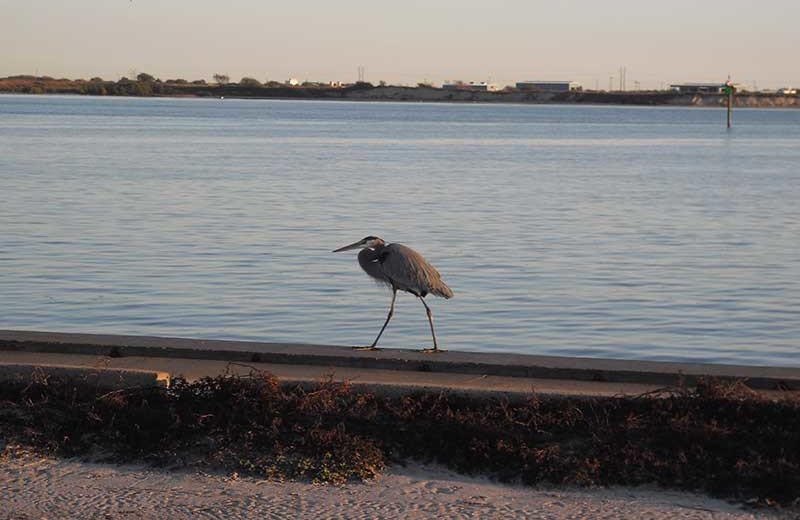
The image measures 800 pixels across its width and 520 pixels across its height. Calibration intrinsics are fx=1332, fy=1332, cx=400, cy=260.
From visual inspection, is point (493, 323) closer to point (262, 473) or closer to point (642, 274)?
point (642, 274)

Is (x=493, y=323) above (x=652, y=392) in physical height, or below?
below

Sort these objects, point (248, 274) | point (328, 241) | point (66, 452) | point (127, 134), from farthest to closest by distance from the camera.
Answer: point (127, 134) → point (328, 241) → point (248, 274) → point (66, 452)

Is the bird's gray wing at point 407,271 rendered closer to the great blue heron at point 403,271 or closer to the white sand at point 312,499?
the great blue heron at point 403,271

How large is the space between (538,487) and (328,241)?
1591cm

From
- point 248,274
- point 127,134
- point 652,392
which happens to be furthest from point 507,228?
point 127,134

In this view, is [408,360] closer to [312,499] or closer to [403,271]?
[403,271]

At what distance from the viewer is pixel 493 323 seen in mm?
14508

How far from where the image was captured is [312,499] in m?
6.56

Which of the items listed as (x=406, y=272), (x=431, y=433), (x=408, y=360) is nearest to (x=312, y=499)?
(x=431, y=433)

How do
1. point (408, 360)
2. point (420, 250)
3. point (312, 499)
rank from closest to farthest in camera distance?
point (312, 499) → point (408, 360) → point (420, 250)

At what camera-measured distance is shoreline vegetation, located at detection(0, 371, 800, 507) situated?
6.80 m

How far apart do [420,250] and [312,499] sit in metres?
14.8

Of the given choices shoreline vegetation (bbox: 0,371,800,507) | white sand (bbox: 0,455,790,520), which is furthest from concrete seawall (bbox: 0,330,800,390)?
white sand (bbox: 0,455,790,520)

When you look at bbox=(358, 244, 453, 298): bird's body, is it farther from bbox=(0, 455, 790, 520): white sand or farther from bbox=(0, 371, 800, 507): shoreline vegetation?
bbox=(0, 455, 790, 520): white sand
